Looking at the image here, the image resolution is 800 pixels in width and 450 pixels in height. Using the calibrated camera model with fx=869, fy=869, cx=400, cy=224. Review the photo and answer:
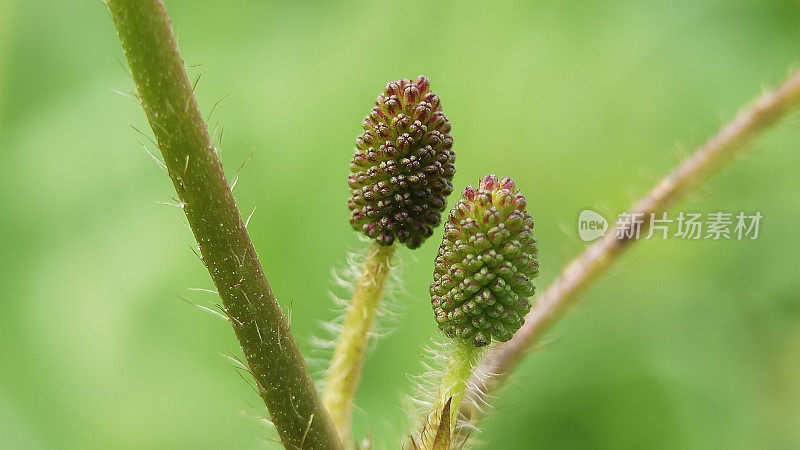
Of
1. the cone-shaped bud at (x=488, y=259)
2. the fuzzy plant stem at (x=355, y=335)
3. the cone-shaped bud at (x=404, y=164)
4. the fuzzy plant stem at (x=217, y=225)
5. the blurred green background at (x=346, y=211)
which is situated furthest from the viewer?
the blurred green background at (x=346, y=211)

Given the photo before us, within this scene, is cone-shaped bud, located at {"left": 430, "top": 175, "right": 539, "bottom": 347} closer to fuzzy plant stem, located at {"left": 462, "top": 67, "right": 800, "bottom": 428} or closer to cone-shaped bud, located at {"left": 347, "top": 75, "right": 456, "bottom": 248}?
cone-shaped bud, located at {"left": 347, "top": 75, "right": 456, "bottom": 248}

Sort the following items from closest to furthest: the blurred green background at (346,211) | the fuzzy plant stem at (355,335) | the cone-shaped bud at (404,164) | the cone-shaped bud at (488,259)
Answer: the cone-shaped bud at (488,259) → the cone-shaped bud at (404,164) → the fuzzy plant stem at (355,335) → the blurred green background at (346,211)

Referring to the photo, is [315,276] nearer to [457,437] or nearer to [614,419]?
[614,419]

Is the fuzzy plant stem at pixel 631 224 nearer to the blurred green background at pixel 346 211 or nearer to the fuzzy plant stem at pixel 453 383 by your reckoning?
the fuzzy plant stem at pixel 453 383

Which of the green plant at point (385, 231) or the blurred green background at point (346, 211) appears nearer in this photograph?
the green plant at point (385, 231)

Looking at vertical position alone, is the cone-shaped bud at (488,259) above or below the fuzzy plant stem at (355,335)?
above

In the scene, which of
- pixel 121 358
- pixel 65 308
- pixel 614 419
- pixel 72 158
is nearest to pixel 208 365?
pixel 121 358

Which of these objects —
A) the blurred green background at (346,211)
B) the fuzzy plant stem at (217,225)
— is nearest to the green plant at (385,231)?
the fuzzy plant stem at (217,225)
